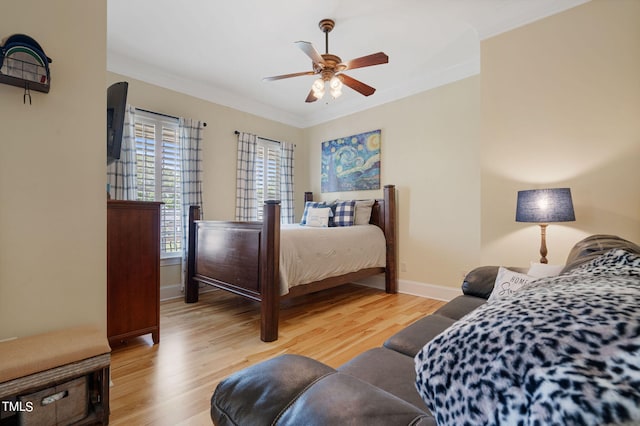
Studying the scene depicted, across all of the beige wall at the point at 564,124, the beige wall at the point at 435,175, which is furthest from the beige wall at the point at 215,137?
the beige wall at the point at 564,124

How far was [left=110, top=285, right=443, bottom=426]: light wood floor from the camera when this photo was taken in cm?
156

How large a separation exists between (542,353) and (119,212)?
2483mm

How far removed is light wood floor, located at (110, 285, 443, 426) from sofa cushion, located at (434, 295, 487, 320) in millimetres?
798

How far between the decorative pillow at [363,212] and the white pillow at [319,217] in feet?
1.34

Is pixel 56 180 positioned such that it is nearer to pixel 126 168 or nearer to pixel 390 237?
pixel 126 168

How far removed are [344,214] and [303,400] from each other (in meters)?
3.46

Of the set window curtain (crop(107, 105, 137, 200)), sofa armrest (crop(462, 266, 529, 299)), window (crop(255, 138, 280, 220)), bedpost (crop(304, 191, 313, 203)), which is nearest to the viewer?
sofa armrest (crop(462, 266, 529, 299))

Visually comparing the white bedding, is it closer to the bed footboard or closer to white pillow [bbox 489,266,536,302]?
the bed footboard

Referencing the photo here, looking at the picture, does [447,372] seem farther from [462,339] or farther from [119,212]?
[119,212]

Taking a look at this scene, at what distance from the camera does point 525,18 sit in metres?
2.35

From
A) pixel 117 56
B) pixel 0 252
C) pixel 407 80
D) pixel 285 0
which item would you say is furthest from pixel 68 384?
pixel 407 80

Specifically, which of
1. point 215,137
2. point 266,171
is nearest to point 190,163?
point 215,137

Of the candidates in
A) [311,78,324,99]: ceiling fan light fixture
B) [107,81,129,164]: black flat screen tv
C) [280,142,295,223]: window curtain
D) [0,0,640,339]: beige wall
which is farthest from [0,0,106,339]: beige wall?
[280,142,295,223]: window curtain

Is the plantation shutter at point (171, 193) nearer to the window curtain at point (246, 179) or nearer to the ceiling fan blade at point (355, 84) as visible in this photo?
the window curtain at point (246, 179)
